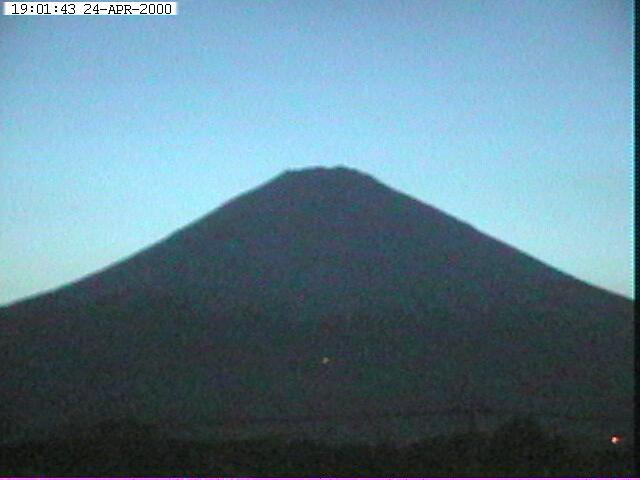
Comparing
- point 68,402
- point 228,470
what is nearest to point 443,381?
point 68,402

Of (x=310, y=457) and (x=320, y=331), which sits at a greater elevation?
(x=320, y=331)

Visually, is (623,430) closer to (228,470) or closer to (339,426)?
(339,426)

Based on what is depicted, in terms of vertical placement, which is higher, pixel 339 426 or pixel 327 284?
pixel 327 284

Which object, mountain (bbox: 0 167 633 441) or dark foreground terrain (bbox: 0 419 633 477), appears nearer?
dark foreground terrain (bbox: 0 419 633 477)

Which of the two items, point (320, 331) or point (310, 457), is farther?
point (320, 331)

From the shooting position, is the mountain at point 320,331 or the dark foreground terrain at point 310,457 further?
the mountain at point 320,331
